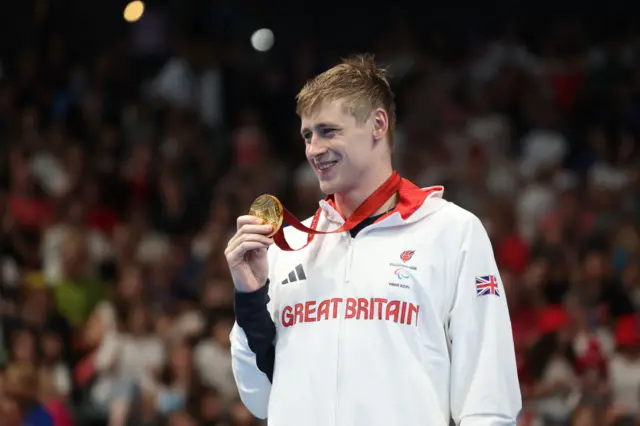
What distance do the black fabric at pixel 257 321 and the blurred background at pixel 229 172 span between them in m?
4.62

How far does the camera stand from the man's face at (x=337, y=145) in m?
4.11

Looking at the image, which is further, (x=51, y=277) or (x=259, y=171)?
(x=259, y=171)

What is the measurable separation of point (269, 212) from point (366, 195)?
0.38m

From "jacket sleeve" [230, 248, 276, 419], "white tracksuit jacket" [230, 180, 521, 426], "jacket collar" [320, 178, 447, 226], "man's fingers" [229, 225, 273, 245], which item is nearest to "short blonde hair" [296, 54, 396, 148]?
"jacket collar" [320, 178, 447, 226]

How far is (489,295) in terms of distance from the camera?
3994mm

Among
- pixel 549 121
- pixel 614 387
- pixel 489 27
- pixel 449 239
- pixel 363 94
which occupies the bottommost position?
pixel 614 387

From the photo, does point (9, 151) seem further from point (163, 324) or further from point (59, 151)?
point (163, 324)

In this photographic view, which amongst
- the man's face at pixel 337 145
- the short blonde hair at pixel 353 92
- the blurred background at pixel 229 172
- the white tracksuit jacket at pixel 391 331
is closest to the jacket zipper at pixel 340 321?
the white tracksuit jacket at pixel 391 331

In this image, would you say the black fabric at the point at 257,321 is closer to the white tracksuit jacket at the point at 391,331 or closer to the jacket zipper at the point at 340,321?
the white tracksuit jacket at the point at 391,331

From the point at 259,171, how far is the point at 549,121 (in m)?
2.97

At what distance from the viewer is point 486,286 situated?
4008mm

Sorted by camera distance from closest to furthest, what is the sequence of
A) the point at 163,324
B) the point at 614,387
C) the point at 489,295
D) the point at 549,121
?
the point at 489,295 → the point at 614,387 → the point at 163,324 → the point at 549,121

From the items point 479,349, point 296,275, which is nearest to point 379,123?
point 296,275

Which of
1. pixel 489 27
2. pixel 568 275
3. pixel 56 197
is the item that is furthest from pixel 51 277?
pixel 489 27
